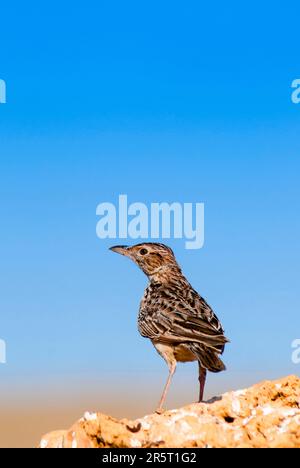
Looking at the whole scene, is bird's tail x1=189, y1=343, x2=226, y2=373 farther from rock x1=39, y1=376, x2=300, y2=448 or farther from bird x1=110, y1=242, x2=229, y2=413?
rock x1=39, y1=376, x2=300, y2=448

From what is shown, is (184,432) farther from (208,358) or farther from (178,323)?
(178,323)

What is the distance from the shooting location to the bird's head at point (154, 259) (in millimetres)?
14750

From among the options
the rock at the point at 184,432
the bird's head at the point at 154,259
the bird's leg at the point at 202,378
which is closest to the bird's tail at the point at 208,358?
the bird's leg at the point at 202,378

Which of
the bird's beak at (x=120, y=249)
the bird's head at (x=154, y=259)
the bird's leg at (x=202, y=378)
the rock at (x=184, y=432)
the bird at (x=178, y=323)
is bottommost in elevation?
the rock at (x=184, y=432)

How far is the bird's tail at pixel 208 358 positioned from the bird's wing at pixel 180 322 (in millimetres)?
68

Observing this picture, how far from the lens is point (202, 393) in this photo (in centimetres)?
1116

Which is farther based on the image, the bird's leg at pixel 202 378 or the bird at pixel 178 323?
the bird at pixel 178 323

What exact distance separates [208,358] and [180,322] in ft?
3.68

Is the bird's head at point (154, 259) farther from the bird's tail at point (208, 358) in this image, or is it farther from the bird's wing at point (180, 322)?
the bird's tail at point (208, 358)

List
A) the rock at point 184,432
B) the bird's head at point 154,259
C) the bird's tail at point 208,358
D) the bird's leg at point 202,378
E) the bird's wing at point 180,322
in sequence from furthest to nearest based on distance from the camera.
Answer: the bird's head at point 154,259 < the bird's wing at point 180,322 < the bird's leg at point 202,378 < the bird's tail at point 208,358 < the rock at point 184,432

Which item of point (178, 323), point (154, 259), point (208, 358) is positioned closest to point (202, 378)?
point (208, 358)
